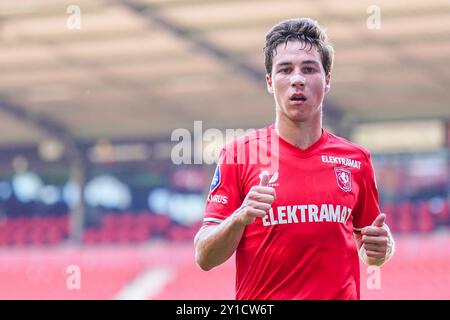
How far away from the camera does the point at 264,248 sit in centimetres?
321

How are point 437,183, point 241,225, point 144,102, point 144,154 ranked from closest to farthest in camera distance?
point 241,225 → point 437,183 → point 144,102 → point 144,154

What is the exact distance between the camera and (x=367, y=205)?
3.49 metres

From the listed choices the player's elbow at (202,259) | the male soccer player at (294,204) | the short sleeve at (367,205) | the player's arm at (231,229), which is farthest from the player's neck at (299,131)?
the player's elbow at (202,259)

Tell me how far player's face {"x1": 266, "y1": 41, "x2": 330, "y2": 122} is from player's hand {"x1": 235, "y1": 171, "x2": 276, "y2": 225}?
38 cm

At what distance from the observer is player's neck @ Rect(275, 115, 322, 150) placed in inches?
132

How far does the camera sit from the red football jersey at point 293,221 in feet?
10.5

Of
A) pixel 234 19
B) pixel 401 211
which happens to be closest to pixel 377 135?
pixel 401 211

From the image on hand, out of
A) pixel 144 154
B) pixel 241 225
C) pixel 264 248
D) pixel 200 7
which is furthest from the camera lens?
pixel 144 154

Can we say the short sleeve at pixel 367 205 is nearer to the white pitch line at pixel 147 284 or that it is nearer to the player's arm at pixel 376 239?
the player's arm at pixel 376 239

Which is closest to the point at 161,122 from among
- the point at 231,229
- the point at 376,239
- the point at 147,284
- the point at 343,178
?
the point at 147,284

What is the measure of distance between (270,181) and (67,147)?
1774 cm

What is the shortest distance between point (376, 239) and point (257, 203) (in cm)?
56
